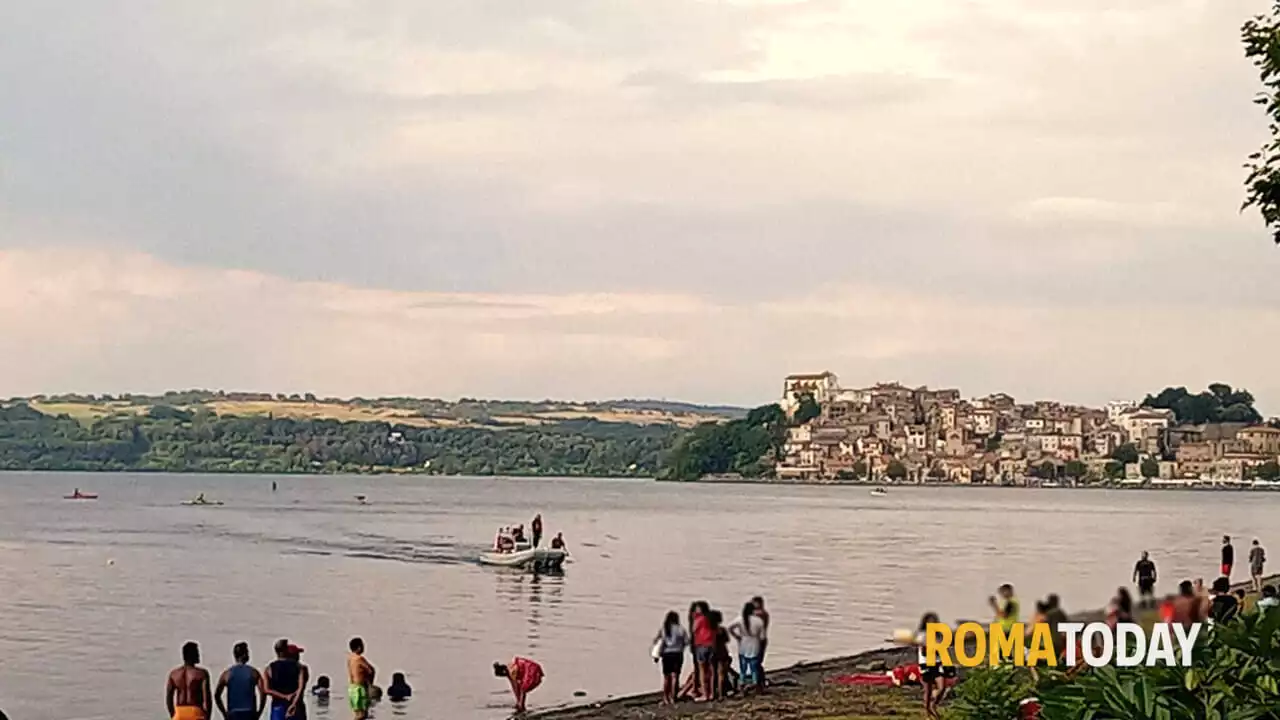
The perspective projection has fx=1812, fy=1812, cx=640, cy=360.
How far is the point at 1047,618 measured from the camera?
44.4 feet

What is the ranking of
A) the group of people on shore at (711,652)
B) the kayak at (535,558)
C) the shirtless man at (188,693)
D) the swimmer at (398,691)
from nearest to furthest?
the shirtless man at (188,693) < the group of people on shore at (711,652) < the swimmer at (398,691) < the kayak at (535,558)

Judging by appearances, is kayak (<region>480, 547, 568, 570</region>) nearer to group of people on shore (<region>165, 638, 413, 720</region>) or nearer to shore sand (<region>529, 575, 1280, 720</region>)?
shore sand (<region>529, 575, 1280, 720</region>)

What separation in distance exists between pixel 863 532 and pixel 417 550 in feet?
133

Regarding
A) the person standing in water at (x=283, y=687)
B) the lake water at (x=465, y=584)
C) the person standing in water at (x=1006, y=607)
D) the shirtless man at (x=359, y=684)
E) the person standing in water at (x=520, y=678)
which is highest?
the person standing in water at (x=1006, y=607)

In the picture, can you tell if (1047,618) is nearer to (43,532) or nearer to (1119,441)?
(43,532)

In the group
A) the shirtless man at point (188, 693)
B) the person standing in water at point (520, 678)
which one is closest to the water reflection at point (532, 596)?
the person standing in water at point (520, 678)

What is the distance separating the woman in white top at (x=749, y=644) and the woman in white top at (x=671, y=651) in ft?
2.54

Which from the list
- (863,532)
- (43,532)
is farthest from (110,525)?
(863,532)

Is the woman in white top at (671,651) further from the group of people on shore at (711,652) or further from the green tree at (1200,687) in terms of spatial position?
the green tree at (1200,687)

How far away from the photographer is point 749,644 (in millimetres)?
25219

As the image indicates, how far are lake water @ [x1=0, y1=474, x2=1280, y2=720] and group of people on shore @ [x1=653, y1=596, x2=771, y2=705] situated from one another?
2946mm

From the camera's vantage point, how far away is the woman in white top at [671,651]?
2484 centimetres

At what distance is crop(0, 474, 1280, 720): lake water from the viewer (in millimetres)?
37281

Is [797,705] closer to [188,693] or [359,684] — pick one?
[359,684]
